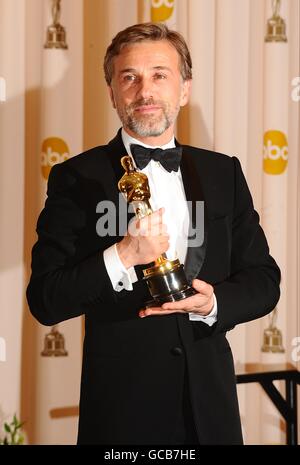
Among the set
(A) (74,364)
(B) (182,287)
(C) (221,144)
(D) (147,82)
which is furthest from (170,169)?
(A) (74,364)

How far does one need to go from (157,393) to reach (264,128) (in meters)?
1.30

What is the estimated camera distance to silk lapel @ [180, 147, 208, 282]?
5.21 ft

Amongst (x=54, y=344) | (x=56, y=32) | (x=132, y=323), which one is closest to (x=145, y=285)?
(x=132, y=323)

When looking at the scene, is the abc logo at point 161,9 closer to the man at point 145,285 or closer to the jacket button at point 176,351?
the man at point 145,285

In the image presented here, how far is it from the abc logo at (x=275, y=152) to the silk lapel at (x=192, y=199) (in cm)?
87

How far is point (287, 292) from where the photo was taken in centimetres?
263

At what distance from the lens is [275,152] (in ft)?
8.45

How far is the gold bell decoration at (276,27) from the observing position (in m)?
2.56

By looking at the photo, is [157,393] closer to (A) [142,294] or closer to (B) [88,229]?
(A) [142,294]

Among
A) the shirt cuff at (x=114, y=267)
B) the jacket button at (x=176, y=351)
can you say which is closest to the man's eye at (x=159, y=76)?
the shirt cuff at (x=114, y=267)

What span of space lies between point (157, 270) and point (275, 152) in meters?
1.27

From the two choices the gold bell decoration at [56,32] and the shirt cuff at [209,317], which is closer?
the shirt cuff at [209,317]

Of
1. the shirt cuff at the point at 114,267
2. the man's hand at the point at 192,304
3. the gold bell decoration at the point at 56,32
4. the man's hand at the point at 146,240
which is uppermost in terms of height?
the gold bell decoration at the point at 56,32

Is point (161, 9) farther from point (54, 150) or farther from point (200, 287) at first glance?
point (200, 287)
